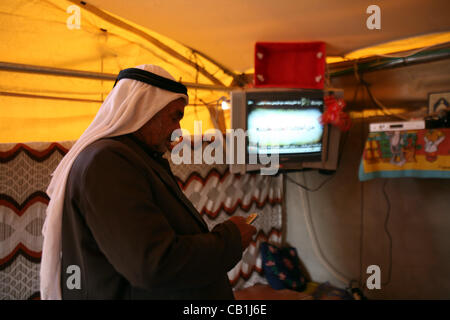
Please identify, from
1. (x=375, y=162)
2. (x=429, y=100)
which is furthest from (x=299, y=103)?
(x=429, y=100)

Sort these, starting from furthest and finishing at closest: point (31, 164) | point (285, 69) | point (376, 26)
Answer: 1. point (285, 69)
2. point (376, 26)
3. point (31, 164)

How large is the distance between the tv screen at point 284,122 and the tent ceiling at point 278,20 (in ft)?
1.47


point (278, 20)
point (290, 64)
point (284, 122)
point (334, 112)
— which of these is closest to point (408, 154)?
point (334, 112)

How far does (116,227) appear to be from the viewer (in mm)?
928

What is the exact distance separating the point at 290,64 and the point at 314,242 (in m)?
1.80

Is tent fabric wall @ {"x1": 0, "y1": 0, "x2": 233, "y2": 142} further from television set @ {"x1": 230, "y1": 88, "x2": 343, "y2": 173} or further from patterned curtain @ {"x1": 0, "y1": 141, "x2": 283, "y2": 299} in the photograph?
television set @ {"x1": 230, "y1": 88, "x2": 343, "y2": 173}

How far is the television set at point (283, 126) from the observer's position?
273 cm

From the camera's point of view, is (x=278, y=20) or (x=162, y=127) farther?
(x=278, y=20)

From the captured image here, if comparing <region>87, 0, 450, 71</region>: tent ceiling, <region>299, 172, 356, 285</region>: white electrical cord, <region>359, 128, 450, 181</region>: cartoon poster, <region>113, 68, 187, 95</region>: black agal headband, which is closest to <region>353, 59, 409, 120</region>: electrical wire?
<region>87, 0, 450, 71</region>: tent ceiling

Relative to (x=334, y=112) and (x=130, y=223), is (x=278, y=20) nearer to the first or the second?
(x=334, y=112)

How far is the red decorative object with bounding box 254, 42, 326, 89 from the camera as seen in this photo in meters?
2.78

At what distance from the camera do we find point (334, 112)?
2.76m
